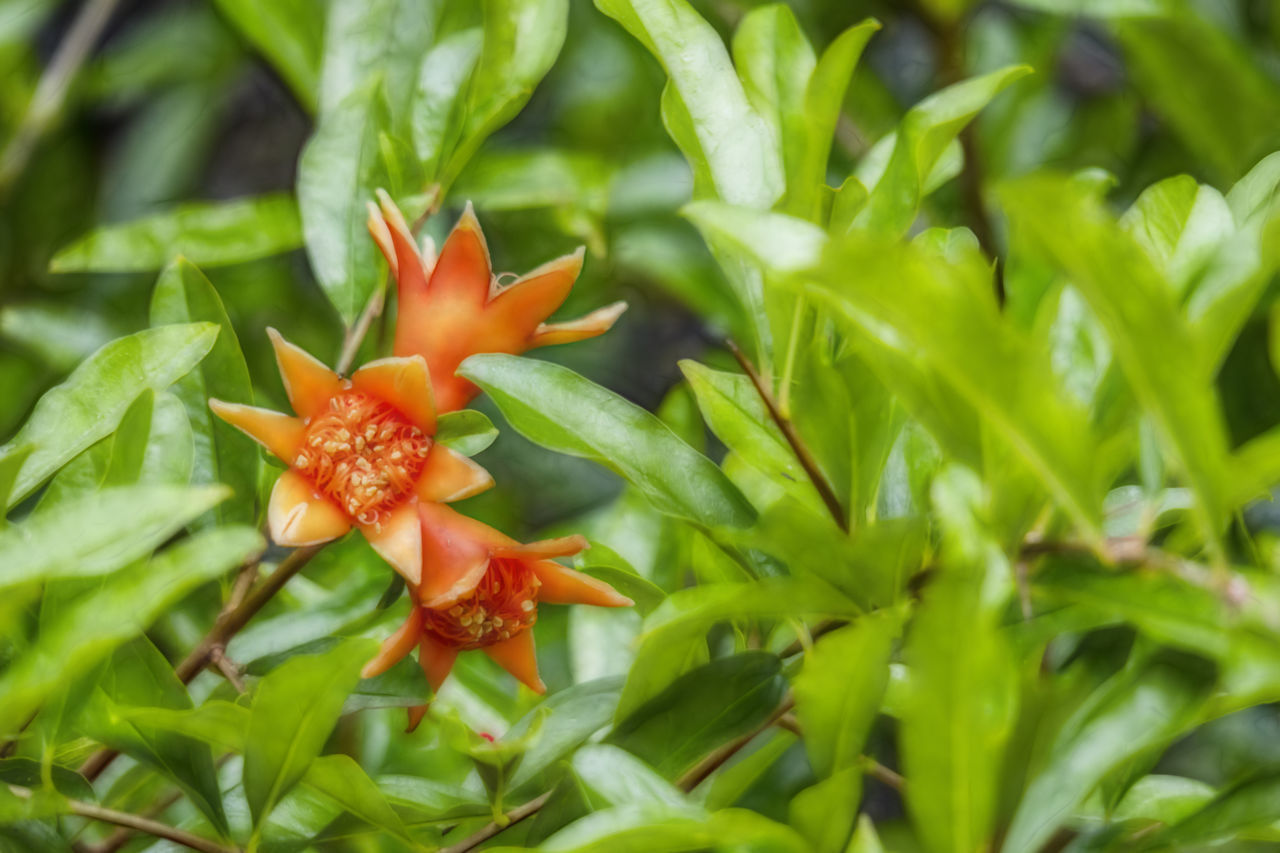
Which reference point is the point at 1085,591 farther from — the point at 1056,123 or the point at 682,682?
the point at 1056,123

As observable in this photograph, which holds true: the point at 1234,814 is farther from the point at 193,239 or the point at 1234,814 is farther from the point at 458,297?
the point at 193,239

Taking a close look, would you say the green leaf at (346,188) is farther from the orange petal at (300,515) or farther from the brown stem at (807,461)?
the brown stem at (807,461)

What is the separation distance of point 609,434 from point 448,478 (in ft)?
0.27

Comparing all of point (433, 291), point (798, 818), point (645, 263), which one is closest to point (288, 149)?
point (645, 263)

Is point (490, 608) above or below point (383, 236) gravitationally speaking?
below

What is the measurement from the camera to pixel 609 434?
0.49m

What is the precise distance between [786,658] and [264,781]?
245 mm

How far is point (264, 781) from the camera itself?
457mm

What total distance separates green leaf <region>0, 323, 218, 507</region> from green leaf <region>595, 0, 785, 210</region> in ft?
0.76

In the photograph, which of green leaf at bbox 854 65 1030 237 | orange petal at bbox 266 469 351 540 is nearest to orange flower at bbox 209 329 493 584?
orange petal at bbox 266 469 351 540

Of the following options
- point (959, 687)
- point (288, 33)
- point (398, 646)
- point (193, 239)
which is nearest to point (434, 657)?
point (398, 646)

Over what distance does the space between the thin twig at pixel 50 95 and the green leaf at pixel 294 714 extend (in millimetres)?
813

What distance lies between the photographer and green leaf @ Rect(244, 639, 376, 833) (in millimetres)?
427

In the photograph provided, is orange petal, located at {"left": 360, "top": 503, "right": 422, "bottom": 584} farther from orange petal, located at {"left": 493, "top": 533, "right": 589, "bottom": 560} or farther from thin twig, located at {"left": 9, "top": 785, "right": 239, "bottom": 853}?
thin twig, located at {"left": 9, "top": 785, "right": 239, "bottom": 853}
